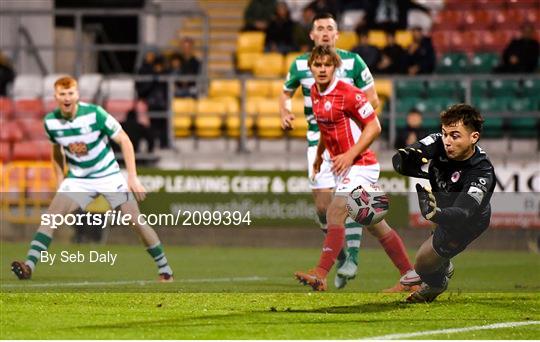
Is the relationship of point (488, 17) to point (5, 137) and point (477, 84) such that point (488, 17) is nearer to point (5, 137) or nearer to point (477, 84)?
point (477, 84)

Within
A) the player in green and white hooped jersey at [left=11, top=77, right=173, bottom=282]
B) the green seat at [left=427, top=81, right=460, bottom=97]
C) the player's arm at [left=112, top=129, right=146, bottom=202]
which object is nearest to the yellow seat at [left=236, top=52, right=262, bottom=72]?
the green seat at [left=427, top=81, right=460, bottom=97]

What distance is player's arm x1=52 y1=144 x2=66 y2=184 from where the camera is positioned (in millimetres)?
12445

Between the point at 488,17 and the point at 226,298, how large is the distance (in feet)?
48.3

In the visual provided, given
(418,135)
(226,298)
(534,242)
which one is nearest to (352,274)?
(226,298)

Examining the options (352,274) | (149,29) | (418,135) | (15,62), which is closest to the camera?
(352,274)

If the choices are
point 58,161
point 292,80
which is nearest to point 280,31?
point 292,80

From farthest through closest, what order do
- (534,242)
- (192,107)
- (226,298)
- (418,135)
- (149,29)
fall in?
(149,29), (192,107), (418,135), (534,242), (226,298)

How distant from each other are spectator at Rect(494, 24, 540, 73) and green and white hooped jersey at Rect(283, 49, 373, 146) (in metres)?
9.14

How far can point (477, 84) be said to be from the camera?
20.9m

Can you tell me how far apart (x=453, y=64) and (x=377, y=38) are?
1.35 metres

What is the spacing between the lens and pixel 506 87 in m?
20.9

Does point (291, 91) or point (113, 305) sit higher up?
point (291, 91)

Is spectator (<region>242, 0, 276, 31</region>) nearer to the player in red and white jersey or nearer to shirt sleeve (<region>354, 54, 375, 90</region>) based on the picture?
shirt sleeve (<region>354, 54, 375, 90</region>)

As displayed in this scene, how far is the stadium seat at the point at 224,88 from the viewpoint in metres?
21.8
